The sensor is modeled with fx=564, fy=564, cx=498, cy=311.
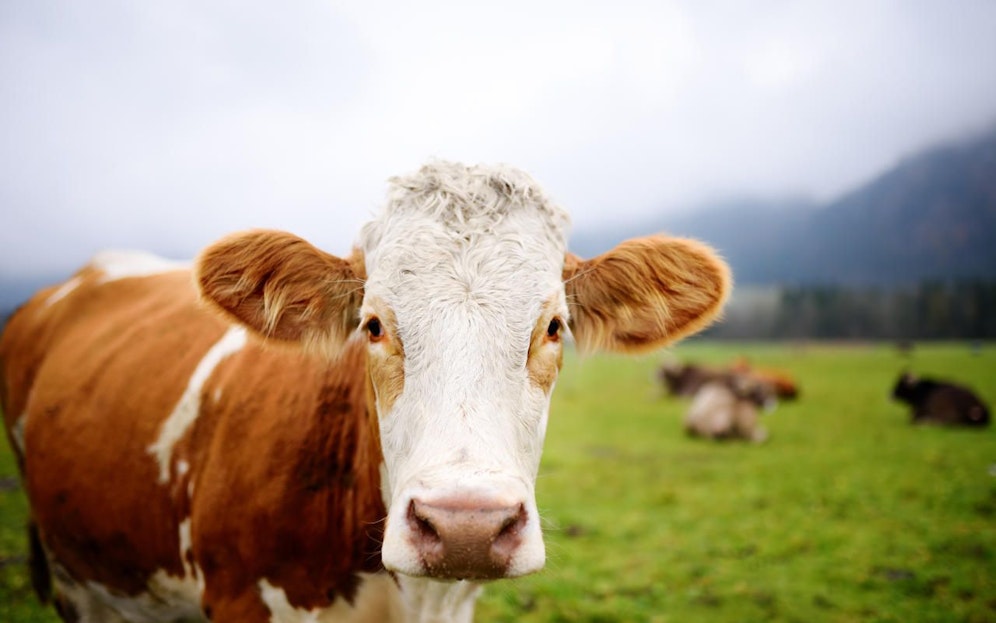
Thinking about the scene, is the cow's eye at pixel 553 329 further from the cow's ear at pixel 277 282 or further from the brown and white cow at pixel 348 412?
the cow's ear at pixel 277 282

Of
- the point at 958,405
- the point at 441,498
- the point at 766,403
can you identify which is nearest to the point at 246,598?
the point at 441,498

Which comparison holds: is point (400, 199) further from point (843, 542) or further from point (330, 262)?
point (843, 542)

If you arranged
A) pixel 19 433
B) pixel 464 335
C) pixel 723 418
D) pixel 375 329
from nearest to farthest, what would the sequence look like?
pixel 464 335
pixel 375 329
pixel 19 433
pixel 723 418

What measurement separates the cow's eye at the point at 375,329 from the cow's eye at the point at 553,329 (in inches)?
26.7

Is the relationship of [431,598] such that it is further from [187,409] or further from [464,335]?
[187,409]

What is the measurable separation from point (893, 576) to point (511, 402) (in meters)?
6.10

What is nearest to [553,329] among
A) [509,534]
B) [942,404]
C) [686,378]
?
[509,534]

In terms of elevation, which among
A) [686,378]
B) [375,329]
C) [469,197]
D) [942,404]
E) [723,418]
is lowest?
[686,378]

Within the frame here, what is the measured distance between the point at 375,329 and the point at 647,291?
136cm

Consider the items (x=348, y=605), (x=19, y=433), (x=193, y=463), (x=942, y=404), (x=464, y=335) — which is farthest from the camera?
(x=942, y=404)

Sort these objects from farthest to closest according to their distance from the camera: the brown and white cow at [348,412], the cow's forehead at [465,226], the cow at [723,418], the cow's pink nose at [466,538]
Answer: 1. the cow at [723,418]
2. the cow's forehead at [465,226]
3. the brown and white cow at [348,412]
4. the cow's pink nose at [466,538]

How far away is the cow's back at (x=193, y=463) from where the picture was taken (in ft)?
8.53

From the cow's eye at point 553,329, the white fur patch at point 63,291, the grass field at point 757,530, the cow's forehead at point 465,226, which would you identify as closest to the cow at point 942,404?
the grass field at point 757,530

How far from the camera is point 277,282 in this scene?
8.57ft
